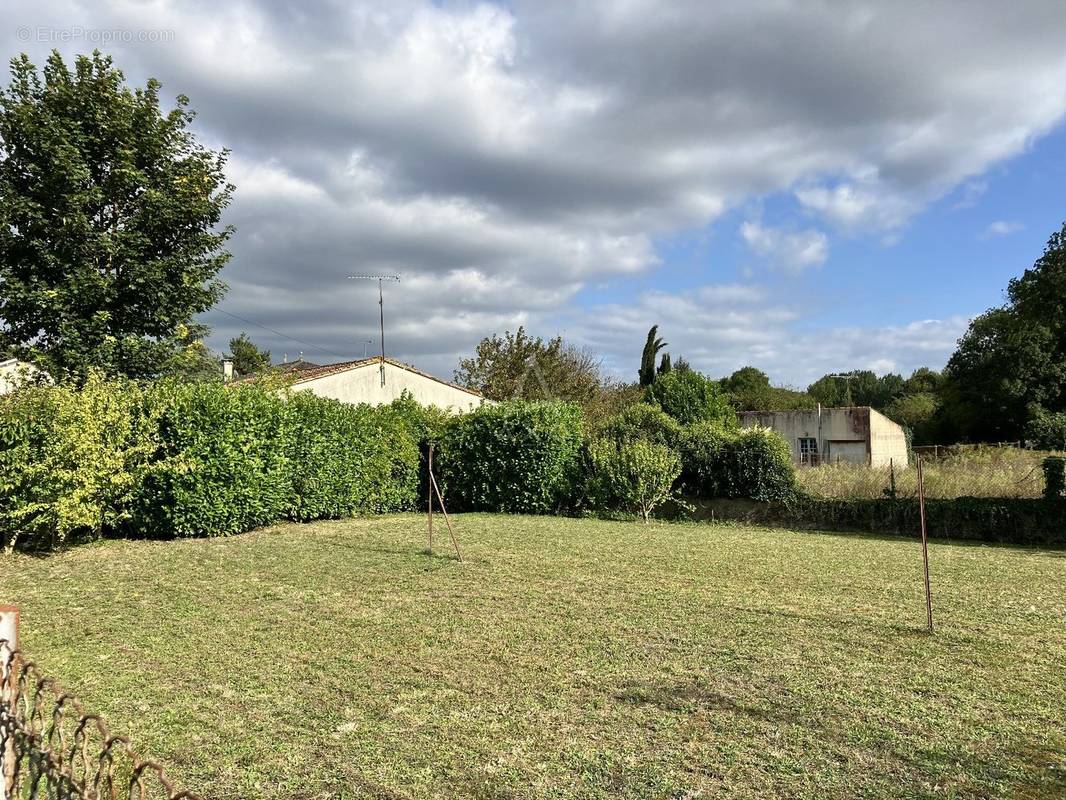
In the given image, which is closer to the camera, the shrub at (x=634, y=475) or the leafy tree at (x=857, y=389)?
the shrub at (x=634, y=475)

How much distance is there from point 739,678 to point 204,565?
7446 millimetres

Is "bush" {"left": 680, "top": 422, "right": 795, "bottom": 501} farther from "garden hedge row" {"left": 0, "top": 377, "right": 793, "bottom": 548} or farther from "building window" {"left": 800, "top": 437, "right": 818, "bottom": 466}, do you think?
"building window" {"left": 800, "top": 437, "right": 818, "bottom": 466}

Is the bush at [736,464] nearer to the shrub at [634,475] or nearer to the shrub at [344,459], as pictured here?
the shrub at [634,475]

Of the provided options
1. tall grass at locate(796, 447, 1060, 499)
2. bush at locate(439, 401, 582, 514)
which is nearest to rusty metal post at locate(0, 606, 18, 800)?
bush at locate(439, 401, 582, 514)

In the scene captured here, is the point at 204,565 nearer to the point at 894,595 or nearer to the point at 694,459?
the point at 894,595

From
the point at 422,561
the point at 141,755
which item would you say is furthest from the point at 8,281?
the point at 141,755

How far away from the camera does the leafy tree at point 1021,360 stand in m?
33.4

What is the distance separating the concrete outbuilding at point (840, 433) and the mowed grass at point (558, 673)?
78.9ft

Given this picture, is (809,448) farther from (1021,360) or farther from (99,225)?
(99,225)

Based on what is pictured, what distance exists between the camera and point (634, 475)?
1655 centimetres

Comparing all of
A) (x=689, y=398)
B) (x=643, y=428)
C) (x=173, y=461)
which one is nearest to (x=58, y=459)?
(x=173, y=461)

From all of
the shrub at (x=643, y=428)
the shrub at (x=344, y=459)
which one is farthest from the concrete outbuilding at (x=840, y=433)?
the shrub at (x=344, y=459)

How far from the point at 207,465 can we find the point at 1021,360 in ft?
122

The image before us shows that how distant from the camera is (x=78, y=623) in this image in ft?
21.2
